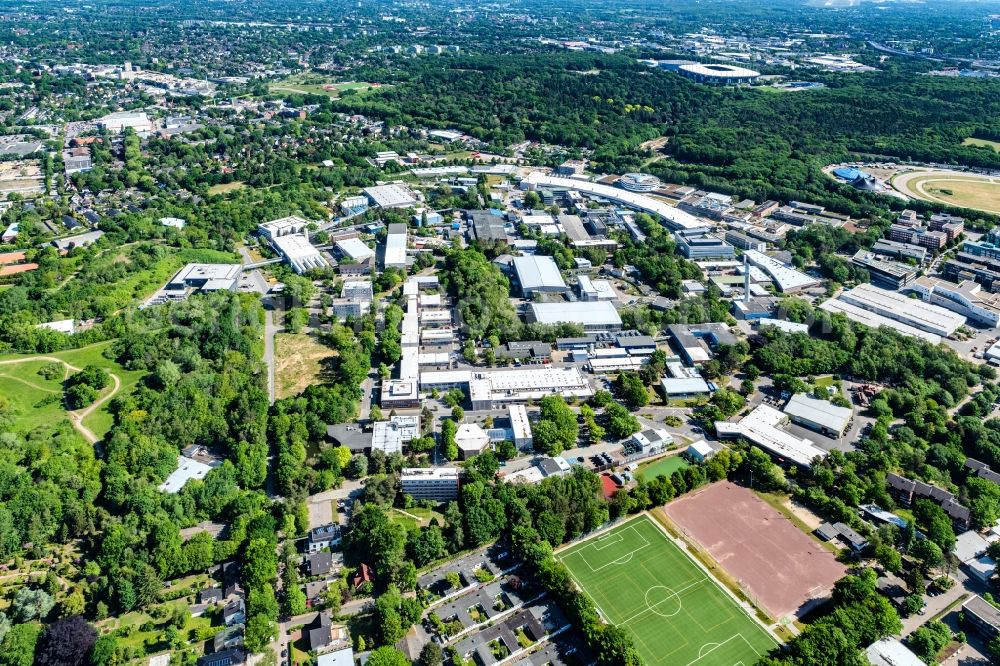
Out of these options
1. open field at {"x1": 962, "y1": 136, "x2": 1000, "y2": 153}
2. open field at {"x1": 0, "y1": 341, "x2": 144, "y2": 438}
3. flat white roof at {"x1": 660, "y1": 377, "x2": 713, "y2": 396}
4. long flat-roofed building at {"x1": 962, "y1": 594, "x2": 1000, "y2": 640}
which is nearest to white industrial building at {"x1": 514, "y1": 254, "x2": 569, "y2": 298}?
flat white roof at {"x1": 660, "y1": 377, "x2": 713, "y2": 396}

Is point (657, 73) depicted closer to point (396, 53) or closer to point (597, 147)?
point (597, 147)

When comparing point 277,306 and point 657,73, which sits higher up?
point 657,73

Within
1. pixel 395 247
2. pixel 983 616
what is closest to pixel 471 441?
pixel 983 616

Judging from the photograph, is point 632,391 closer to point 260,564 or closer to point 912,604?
point 912,604

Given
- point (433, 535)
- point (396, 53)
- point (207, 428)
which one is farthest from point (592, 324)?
point (396, 53)

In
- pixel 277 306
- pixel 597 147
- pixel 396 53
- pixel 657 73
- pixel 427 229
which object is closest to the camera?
pixel 277 306

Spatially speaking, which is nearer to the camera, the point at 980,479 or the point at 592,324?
the point at 980,479
